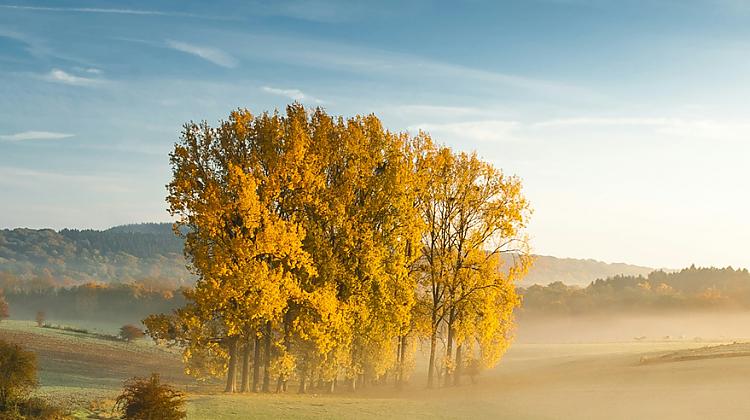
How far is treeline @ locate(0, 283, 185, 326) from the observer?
15012cm

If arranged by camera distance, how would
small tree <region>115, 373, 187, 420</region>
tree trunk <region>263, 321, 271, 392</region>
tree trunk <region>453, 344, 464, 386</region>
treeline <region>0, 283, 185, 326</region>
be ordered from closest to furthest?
1. small tree <region>115, 373, 187, 420</region>
2. tree trunk <region>263, 321, 271, 392</region>
3. tree trunk <region>453, 344, 464, 386</region>
4. treeline <region>0, 283, 185, 326</region>

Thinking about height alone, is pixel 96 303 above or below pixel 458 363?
above

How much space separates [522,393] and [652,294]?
100200mm

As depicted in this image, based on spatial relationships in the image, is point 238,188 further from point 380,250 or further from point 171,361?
point 171,361

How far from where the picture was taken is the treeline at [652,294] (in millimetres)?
125062

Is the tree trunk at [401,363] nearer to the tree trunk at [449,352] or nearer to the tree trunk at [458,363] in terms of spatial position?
the tree trunk at [449,352]

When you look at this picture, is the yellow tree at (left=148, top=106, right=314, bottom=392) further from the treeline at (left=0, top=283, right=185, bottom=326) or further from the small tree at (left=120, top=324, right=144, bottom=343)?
the treeline at (left=0, top=283, right=185, bottom=326)

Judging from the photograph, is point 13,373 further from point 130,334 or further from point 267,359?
point 130,334

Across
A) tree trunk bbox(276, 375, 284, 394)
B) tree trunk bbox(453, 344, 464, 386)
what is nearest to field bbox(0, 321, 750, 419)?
tree trunk bbox(453, 344, 464, 386)

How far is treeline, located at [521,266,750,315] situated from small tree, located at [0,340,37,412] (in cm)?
11099

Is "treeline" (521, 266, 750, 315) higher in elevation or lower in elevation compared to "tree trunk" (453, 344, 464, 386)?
higher

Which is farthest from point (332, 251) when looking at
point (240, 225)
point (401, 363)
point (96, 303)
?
point (96, 303)

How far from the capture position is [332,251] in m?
40.7

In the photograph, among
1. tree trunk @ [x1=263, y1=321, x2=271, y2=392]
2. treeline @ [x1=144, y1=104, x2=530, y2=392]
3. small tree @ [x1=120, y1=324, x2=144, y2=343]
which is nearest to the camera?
treeline @ [x1=144, y1=104, x2=530, y2=392]
